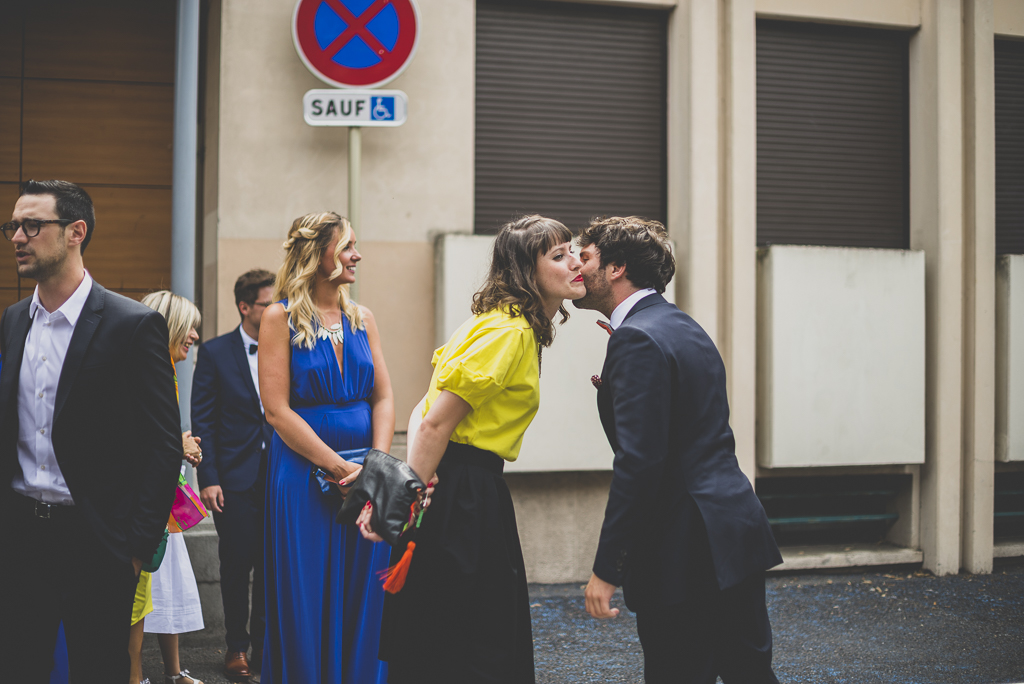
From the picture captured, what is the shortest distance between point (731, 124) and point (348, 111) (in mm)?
2919

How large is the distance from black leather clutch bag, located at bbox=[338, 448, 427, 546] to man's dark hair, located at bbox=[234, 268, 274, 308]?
2230 millimetres

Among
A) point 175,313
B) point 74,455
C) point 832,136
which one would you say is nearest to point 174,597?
point 175,313

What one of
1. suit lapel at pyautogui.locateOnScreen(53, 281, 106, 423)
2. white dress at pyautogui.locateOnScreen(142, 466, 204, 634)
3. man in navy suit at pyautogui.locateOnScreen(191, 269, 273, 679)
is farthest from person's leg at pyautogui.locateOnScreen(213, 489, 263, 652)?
suit lapel at pyautogui.locateOnScreen(53, 281, 106, 423)

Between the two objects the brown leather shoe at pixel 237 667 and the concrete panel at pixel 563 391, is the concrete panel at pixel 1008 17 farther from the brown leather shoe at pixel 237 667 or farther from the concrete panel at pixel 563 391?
the brown leather shoe at pixel 237 667

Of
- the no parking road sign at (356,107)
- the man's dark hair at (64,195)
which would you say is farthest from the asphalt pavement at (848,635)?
the no parking road sign at (356,107)

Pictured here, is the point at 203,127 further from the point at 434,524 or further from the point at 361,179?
the point at 434,524

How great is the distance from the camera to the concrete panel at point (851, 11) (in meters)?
6.40

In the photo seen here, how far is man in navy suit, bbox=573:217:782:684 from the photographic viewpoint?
245cm

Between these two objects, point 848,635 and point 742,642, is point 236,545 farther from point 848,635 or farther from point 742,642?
point 848,635

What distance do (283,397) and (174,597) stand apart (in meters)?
1.34

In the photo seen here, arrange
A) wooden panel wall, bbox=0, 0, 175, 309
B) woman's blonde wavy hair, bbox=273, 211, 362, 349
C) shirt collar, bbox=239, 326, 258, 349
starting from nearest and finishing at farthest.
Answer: woman's blonde wavy hair, bbox=273, 211, 362, 349 → shirt collar, bbox=239, 326, 258, 349 → wooden panel wall, bbox=0, 0, 175, 309

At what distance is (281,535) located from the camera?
338cm

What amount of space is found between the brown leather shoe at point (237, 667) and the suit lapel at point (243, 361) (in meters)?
1.28

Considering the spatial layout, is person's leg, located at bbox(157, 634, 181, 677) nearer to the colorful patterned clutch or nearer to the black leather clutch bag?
the colorful patterned clutch
